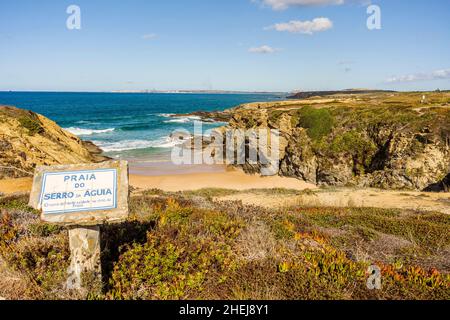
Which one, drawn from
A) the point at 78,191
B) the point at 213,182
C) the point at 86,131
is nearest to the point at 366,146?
the point at 213,182

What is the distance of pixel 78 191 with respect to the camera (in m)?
4.48

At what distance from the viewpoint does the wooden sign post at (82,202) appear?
4.30m

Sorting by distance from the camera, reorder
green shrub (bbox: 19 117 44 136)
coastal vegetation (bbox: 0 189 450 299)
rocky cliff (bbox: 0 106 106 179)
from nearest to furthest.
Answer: coastal vegetation (bbox: 0 189 450 299) < rocky cliff (bbox: 0 106 106 179) < green shrub (bbox: 19 117 44 136)

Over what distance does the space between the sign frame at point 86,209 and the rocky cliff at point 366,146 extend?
20538mm

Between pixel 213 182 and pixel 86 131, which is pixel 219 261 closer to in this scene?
pixel 213 182

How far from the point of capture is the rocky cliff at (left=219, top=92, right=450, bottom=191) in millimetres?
21188

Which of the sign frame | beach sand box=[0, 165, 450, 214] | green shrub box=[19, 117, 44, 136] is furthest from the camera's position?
green shrub box=[19, 117, 44, 136]

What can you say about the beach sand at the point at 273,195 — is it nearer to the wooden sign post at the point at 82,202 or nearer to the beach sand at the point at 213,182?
the beach sand at the point at 213,182

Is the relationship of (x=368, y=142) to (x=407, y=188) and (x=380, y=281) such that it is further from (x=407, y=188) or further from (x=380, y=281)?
(x=380, y=281)

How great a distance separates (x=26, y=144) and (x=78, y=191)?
835 inches

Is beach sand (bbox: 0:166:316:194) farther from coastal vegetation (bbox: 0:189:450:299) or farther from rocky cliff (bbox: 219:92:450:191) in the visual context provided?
coastal vegetation (bbox: 0:189:450:299)

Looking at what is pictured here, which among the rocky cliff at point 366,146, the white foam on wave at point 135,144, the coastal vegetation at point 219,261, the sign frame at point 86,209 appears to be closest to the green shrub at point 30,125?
the white foam on wave at point 135,144

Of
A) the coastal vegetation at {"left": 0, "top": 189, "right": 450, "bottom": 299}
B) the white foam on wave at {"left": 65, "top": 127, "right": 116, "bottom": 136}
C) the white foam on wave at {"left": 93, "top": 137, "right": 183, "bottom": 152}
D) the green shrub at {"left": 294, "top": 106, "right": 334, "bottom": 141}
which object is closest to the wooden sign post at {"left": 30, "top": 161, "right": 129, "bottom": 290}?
the coastal vegetation at {"left": 0, "top": 189, "right": 450, "bottom": 299}
